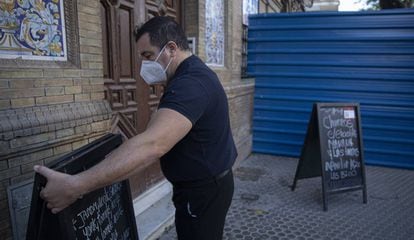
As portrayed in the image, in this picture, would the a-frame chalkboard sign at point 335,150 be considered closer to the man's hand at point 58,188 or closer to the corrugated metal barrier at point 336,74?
the corrugated metal barrier at point 336,74

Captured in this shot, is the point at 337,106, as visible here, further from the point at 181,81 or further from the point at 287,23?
the point at 181,81

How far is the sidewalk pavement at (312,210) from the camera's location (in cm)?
383

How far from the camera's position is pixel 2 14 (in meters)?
2.21

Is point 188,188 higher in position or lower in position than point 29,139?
lower

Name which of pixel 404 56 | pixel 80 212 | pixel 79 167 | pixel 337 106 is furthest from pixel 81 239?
pixel 404 56

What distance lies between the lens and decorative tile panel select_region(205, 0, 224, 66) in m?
5.39

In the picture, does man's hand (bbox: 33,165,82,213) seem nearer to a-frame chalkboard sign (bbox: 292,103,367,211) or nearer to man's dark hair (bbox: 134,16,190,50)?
man's dark hair (bbox: 134,16,190,50)

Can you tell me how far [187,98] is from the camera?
163cm

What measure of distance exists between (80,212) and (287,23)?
234 inches

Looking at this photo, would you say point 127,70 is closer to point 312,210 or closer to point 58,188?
point 58,188

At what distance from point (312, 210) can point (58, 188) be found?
3.68m

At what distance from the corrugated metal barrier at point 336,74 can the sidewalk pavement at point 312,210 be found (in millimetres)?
915

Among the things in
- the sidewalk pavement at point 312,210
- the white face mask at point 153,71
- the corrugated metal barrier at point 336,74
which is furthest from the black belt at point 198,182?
the corrugated metal barrier at point 336,74

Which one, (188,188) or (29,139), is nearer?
(188,188)
